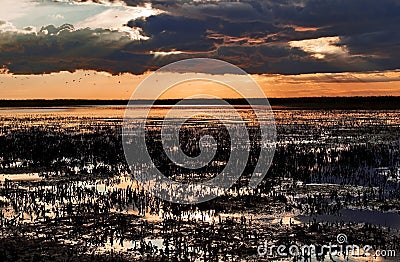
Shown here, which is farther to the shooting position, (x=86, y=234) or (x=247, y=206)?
(x=247, y=206)

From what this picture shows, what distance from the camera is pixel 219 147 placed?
71.8ft

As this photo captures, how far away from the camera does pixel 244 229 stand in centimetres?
986

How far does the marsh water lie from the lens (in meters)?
8.83

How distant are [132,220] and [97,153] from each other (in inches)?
414

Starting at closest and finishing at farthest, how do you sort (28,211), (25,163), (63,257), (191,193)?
(63,257)
(28,211)
(191,193)
(25,163)

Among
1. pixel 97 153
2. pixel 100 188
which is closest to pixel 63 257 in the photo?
pixel 100 188

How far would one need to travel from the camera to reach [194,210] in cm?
1138

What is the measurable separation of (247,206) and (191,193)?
1847 mm

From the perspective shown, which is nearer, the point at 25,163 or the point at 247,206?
the point at 247,206

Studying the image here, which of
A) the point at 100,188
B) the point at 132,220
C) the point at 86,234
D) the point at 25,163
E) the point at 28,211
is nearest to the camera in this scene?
the point at 86,234

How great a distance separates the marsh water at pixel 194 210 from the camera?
8.83m

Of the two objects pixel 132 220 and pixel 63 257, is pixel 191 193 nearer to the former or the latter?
pixel 132 220

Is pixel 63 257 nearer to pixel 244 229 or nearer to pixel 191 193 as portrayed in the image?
pixel 244 229

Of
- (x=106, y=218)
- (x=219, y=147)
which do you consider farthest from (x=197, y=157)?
(x=106, y=218)
